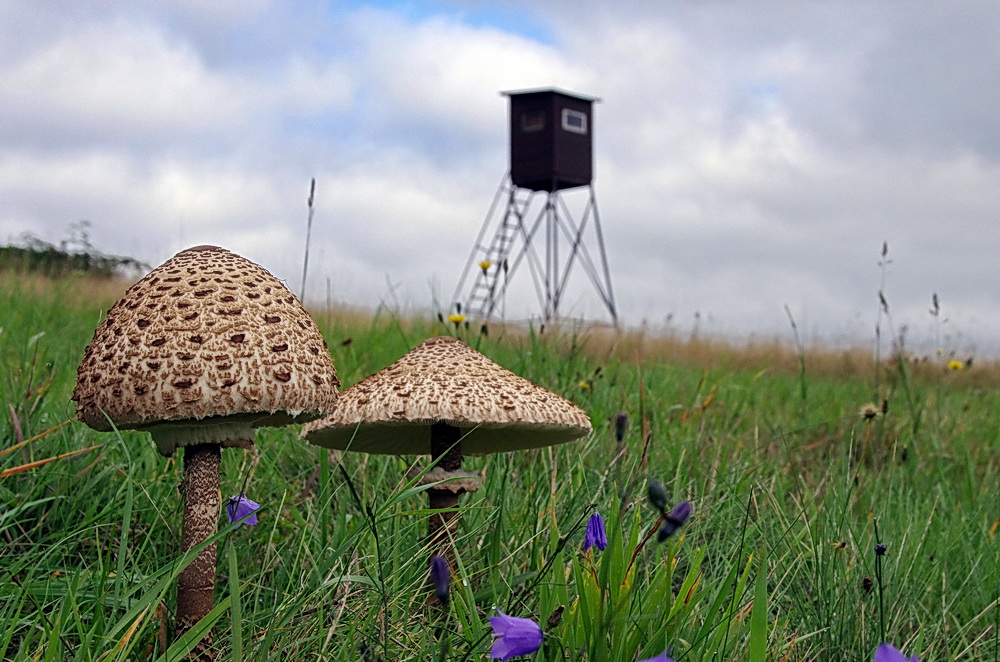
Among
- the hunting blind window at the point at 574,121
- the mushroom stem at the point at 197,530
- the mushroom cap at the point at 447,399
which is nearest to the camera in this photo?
the mushroom stem at the point at 197,530

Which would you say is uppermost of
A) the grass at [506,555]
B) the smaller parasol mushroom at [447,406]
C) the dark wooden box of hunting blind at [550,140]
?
the dark wooden box of hunting blind at [550,140]

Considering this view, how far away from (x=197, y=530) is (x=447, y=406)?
30.8 inches

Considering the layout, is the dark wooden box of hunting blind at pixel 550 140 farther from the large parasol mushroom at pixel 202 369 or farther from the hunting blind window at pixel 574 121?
the large parasol mushroom at pixel 202 369

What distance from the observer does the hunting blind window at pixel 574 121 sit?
19859 millimetres

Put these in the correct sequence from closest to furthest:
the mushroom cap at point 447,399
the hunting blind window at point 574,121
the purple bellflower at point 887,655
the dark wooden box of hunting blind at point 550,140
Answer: the purple bellflower at point 887,655
the mushroom cap at point 447,399
the dark wooden box of hunting blind at point 550,140
the hunting blind window at point 574,121

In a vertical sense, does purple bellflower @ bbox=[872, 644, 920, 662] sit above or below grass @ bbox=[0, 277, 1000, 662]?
above

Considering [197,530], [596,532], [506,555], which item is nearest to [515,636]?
[596,532]

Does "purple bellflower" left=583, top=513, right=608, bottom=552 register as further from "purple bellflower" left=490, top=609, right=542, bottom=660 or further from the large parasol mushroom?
the large parasol mushroom

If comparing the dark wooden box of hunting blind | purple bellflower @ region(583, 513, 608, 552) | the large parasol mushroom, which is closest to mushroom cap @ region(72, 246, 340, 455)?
the large parasol mushroom

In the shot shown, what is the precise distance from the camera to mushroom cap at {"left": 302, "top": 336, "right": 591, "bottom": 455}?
248 centimetres

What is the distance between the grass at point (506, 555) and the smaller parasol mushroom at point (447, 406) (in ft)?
0.51

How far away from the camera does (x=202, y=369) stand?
2.07 metres

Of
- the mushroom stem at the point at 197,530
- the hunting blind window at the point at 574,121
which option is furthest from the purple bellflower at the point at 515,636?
the hunting blind window at the point at 574,121

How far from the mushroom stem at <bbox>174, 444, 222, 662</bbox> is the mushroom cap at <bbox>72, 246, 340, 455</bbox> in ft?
0.27
